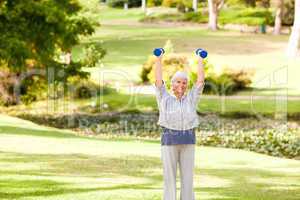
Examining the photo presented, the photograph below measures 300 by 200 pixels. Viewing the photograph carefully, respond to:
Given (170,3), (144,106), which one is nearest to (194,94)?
(144,106)

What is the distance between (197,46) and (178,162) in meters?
44.3

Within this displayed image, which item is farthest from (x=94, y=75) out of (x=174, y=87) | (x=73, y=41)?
(x=174, y=87)

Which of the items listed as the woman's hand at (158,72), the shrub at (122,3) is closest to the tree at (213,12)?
the shrub at (122,3)

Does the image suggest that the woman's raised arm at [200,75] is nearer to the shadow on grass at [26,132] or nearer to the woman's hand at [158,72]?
the woman's hand at [158,72]

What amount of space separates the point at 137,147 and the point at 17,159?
4831mm

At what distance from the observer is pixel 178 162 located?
28.1 ft

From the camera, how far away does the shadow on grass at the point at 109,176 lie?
10.8m

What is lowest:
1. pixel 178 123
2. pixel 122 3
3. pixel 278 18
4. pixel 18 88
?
pixel 18 88

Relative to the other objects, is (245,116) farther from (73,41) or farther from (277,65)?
(277,65)

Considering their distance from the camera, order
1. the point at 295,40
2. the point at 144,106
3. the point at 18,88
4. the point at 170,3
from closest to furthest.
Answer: the point at 144,106 → the point at 18,88 → the point at 295,40 → the point at 170,3

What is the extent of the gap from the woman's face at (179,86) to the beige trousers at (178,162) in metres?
0.57

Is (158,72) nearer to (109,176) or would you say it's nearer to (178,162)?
(178,162)

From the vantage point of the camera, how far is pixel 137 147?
18484 millimetres

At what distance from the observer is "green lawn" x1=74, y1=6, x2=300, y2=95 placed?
38312mm
